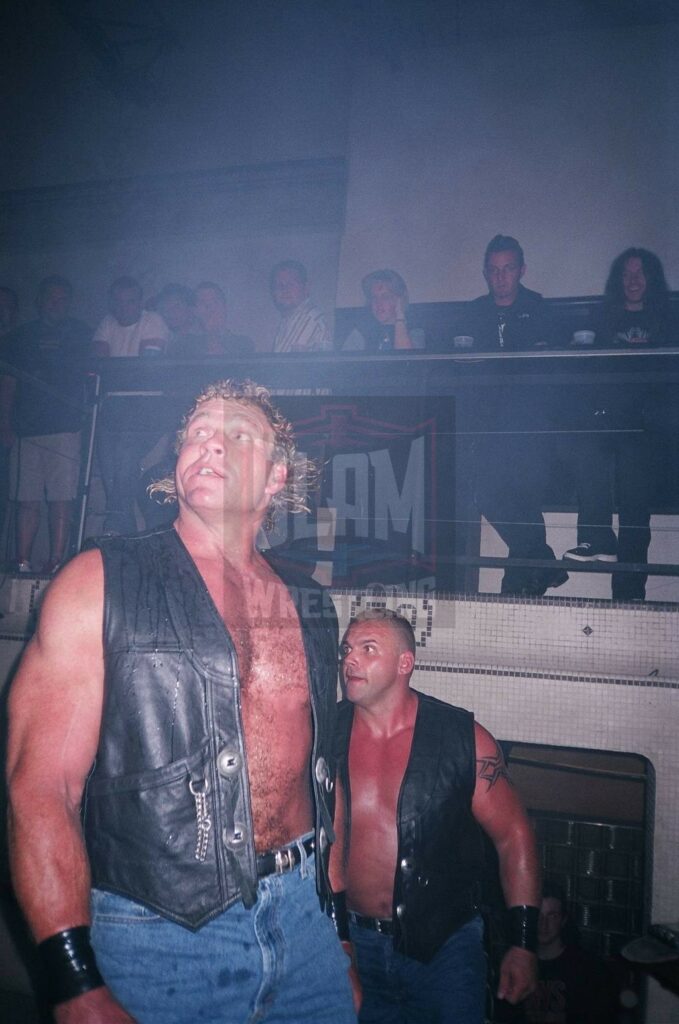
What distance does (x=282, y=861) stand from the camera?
1803mm

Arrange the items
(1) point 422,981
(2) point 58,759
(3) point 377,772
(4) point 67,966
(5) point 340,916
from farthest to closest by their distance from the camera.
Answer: (3) point 377,772 < (1) point 422,981 < (5) point 340,916 < (2) point 58,759 < (4) point 67,966

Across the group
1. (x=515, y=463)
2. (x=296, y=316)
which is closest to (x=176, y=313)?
(x=296, y=316)

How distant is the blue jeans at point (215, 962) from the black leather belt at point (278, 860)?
0.02 m

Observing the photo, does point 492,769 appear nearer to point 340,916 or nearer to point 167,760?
point 340,916

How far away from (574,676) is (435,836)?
1.03m

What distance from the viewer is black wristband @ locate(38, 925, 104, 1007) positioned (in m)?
1.33

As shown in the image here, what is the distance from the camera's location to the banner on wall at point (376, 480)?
353cm

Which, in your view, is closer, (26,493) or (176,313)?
(26,493)

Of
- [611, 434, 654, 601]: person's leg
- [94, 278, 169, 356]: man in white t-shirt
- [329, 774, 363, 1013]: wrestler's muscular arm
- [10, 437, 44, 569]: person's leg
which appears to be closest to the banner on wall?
[611, 434, 654, 601]: person's leg

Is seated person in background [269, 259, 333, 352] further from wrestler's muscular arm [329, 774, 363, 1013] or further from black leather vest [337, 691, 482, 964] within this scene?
wrestler's muscular arm [329, 774, 363, 1013]

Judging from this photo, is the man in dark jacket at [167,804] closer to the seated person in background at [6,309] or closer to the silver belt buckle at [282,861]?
the silver belt buckle at [282,861]

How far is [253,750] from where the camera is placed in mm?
1829

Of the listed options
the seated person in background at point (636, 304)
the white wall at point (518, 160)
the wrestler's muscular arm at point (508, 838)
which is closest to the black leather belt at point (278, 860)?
the wrestler's muscular arm at point (508, 838)

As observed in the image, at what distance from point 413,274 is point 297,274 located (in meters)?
1.83
